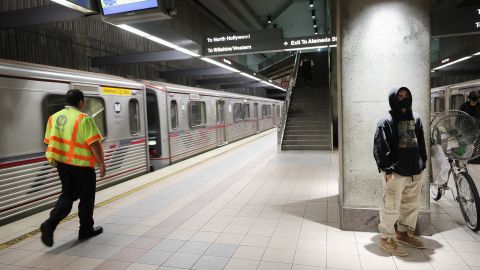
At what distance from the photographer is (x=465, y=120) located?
3.69 metres

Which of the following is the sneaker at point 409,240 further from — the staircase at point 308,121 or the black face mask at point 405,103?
the staircase at point 308,121

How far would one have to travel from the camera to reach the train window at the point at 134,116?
674 cm

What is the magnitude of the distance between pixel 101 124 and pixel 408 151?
16.0 feet

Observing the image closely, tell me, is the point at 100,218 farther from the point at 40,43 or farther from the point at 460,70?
the point at 460,70

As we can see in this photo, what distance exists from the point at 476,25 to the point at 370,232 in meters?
5.02

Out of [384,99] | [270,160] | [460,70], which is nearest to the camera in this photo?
[384,99]

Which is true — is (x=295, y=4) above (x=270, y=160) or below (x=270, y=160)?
above

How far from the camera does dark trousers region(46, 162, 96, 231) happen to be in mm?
Answer: 3428

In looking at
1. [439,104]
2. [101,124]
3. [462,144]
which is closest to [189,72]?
[101,124]

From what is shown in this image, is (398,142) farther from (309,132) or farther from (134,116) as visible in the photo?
(309,132)

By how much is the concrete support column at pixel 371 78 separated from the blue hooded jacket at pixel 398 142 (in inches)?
17.4

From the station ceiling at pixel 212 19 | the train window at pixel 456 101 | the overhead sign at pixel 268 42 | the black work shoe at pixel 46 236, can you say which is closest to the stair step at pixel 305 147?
the station ceiling at pixel 212 19

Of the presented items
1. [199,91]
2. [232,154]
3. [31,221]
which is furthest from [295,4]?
[31,221]

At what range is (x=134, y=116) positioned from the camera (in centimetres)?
687
